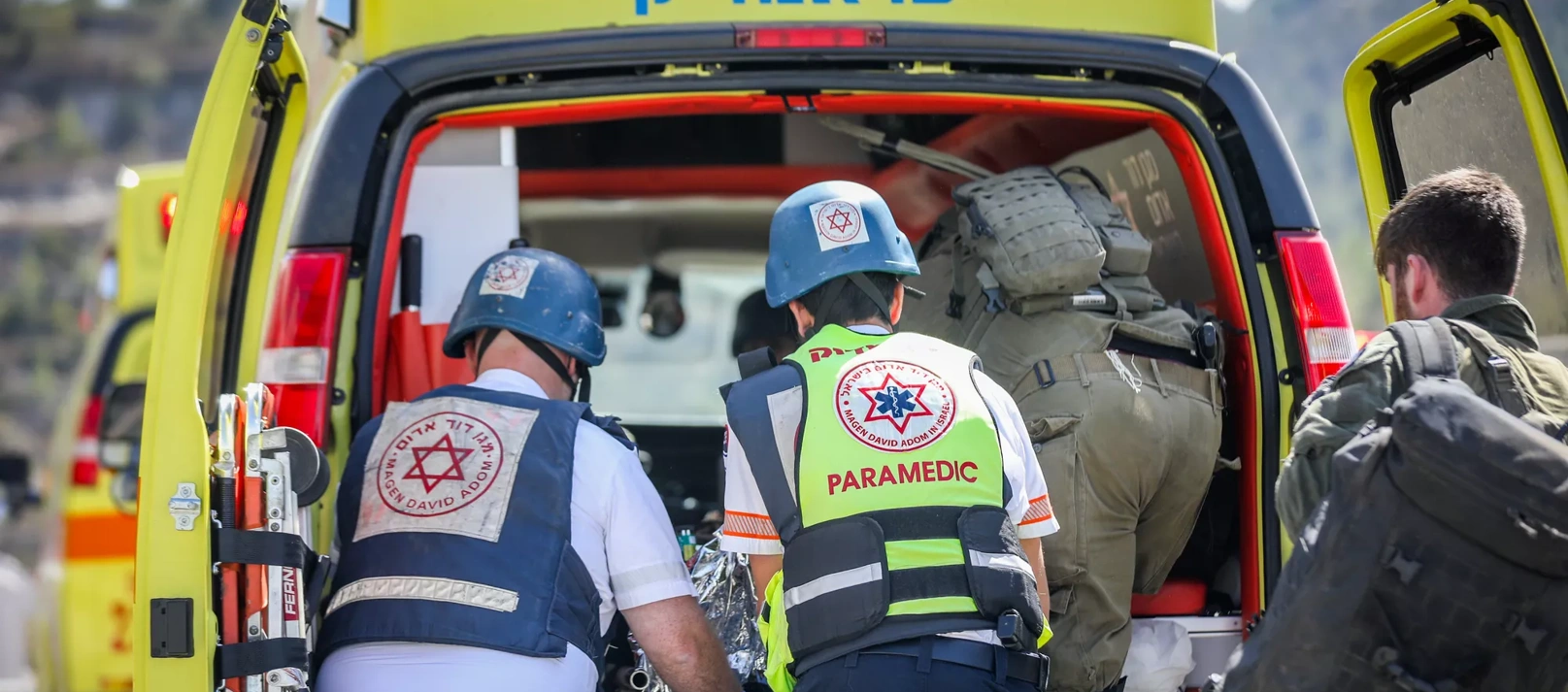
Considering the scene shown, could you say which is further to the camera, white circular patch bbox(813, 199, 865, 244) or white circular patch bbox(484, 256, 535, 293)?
white circular patch bbox(484, 256, 535, 293)

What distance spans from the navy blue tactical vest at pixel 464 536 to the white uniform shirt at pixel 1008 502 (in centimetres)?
36

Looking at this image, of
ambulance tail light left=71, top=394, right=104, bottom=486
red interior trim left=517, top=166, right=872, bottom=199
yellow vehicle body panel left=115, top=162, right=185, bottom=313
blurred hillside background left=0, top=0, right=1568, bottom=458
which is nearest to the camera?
red interior trim left=517, top=166, right=872, bottom=199

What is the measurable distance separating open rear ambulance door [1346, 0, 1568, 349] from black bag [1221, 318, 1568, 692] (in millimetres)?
799

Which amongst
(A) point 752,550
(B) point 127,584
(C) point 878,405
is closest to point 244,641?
(A) point 752,550

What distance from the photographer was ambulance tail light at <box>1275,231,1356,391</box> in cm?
310

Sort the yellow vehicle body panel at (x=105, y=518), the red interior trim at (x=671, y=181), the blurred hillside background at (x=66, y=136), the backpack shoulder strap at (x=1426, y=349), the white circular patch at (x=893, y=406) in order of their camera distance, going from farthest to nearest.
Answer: the blurred hillside background at (x=66, y=136) < the yellow vehicle body panel at (x=105, y=518) < the red interior trim at (x=671, y=181) < the white circular patch at (x=893, y=406) < the backpack shoulder strap at (x=1426, y=349)

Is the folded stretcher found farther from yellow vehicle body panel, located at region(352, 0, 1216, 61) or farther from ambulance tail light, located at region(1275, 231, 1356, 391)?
ambulance tail light, located at region(1275, 231, 1356, 391)

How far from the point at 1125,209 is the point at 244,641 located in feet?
8.40

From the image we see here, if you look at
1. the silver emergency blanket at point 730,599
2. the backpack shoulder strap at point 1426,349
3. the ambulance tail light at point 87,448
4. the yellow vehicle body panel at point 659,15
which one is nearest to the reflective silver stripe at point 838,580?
the silver emergency blanket at point 730,599

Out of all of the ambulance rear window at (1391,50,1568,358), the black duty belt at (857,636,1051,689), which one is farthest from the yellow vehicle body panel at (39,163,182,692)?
the ambulance rear window at (1391,50,1568,358)

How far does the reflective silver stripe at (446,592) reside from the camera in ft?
9.16

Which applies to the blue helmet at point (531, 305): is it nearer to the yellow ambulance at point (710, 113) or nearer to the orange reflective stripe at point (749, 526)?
the yellow ambulance at point (710, 113)

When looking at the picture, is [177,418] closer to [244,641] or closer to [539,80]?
[244,641]

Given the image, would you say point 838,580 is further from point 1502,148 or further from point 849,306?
point 1502,148
